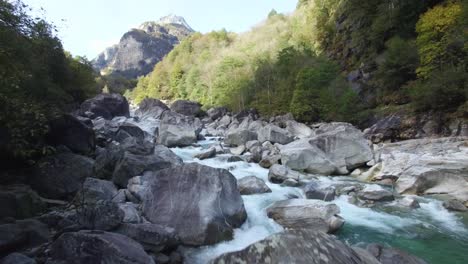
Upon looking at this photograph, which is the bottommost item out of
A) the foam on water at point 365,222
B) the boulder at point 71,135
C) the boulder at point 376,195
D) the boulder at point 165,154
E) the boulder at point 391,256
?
the foam on water at point 365,222

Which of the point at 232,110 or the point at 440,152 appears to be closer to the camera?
the point at 440,152

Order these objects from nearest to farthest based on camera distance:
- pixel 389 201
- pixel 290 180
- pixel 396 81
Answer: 1. pixel 389 201
2. pixel 290 180
3. pixel 396 81

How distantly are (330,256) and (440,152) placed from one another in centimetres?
1262

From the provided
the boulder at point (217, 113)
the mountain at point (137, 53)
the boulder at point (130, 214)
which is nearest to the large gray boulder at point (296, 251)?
the boulder at point (130, 214)

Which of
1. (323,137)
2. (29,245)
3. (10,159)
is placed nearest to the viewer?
(29,245)

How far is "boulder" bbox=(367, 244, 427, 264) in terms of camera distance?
627 cm

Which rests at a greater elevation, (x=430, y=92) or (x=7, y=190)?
(x=430, y=92)

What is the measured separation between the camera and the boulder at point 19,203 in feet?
25.2

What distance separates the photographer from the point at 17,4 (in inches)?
300

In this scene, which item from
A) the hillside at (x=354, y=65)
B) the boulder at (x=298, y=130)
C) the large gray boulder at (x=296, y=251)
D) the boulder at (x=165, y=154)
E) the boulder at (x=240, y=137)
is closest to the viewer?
the large gray boulder at (x=296, y=251)

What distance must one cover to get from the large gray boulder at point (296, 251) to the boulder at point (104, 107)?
33.6 m

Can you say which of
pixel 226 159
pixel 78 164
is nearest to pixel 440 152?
pixel 226 159

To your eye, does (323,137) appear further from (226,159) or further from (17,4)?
(17,4)

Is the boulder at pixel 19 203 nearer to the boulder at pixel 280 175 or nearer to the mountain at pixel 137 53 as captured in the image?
the boulder at pixel 280 175
